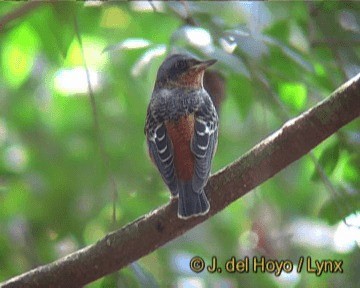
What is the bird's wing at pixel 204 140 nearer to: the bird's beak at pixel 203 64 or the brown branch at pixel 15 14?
the bird's beak at pixel 203 64

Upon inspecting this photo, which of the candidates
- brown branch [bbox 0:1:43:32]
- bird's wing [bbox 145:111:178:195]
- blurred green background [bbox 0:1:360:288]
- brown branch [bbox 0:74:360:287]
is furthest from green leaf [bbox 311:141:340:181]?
brown branch [bbox 0:1:43:32]

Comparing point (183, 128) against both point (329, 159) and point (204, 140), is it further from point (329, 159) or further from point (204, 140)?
point (329, 159)

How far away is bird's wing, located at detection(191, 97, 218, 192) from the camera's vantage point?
6.67 feet

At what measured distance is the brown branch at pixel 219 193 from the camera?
193 centimetres

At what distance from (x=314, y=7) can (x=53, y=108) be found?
145 cm

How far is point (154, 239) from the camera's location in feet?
6.52

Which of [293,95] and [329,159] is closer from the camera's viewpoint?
[329,159]

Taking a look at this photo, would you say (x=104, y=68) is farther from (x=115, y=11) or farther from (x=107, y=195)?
(x=107, y=195)

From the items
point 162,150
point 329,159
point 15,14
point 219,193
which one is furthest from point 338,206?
point 15,14

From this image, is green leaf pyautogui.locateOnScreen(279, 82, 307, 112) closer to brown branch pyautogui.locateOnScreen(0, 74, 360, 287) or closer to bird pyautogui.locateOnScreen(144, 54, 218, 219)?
bird pyautogui.locateOnScreen(144, 54, 218, 219)

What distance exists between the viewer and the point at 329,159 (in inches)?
89.4

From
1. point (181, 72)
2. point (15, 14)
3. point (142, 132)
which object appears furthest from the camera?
point (142, 132)

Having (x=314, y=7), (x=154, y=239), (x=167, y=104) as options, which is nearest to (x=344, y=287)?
(x=154, y=239)

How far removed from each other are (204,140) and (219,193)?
0.59 ft
